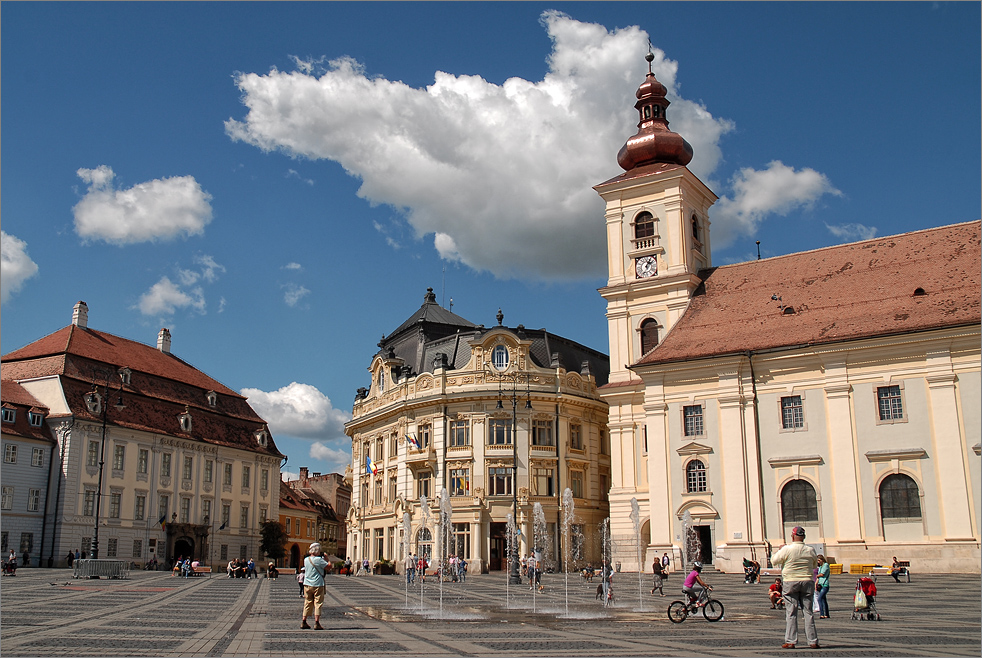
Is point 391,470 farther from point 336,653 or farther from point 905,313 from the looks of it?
point 336,653

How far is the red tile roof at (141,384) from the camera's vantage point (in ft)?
188

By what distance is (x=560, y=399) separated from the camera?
184ft

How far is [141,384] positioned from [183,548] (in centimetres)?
1204

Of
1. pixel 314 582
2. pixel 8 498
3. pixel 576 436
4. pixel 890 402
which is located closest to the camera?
pixel 314 582

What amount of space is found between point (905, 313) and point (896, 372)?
2.65 metres

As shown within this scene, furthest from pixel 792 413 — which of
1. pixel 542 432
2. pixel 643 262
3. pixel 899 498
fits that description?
pixel 542 432

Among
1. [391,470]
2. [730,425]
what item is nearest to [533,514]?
[391,470]

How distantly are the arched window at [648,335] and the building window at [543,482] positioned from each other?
11231mm

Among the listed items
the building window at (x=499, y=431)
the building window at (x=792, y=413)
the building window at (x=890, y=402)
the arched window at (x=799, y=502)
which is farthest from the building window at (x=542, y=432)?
the building window at (x=890, y=402)

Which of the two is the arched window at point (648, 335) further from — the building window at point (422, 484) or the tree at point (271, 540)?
the tree at point (271, 540)

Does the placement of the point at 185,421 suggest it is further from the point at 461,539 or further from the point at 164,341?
the point at 461,539

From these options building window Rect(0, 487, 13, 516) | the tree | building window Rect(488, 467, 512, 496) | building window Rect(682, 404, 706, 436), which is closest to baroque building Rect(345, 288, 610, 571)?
building window Rect(488, 467, 512, 496)

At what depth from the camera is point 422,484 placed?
187 feet

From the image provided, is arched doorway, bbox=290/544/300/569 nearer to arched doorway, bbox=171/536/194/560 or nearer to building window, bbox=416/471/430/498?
arched doorway, bbox=171/536/194/560
